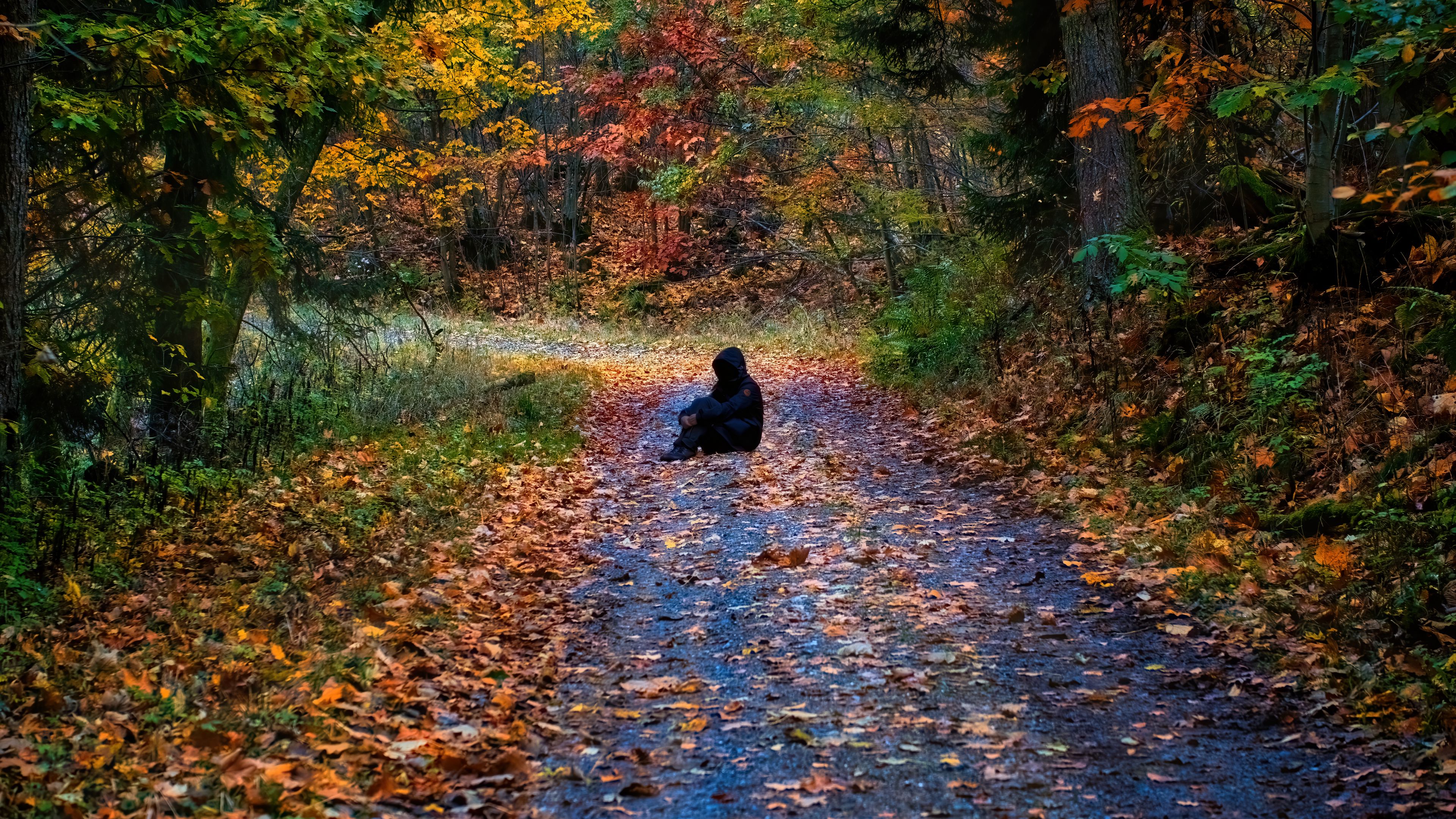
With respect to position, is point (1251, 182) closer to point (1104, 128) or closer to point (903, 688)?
point (1104, 128)

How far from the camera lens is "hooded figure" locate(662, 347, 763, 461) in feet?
38.0

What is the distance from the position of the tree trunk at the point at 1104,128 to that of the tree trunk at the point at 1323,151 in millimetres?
2543

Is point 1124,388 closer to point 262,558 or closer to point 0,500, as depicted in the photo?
point 262,558

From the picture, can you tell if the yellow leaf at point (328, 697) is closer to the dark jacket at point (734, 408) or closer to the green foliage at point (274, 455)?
the green foliage at point (274, 455)

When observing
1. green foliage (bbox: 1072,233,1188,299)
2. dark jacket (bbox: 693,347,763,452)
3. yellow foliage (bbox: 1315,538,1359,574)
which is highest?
green foliage (bbox: 1072,233,1188,299)

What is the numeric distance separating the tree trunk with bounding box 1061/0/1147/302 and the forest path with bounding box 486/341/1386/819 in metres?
4.18

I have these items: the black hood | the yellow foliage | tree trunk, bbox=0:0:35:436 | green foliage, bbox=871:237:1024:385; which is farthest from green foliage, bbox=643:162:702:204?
the yellow foliage

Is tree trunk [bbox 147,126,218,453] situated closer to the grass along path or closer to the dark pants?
the grass along path

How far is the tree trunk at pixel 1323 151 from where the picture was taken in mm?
7855

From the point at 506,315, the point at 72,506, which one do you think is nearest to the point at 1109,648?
the point at 72,506

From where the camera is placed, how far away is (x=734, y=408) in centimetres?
1159

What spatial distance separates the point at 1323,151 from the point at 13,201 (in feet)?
32.3

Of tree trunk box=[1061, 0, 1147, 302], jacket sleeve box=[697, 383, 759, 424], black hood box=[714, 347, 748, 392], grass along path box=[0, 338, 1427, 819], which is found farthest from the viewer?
black hood box=[714, 347, 748, 392]

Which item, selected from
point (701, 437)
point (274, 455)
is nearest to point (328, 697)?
point (274, 455)
